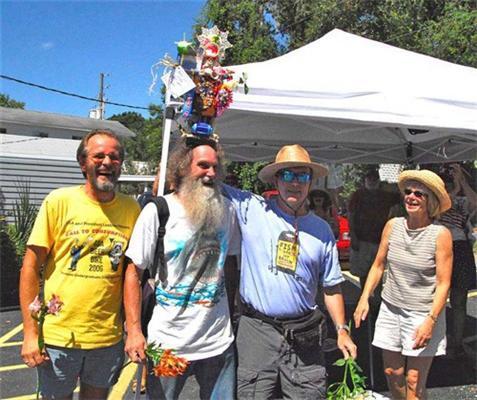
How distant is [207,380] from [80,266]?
816 millimetres

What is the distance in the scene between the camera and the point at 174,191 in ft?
7.84

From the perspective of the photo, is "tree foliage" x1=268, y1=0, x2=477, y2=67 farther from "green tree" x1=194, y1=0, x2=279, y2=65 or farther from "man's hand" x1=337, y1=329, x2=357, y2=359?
"man's hand" x1=337, y1=329, x2=357, y2=359

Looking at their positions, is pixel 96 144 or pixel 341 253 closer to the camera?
pixel 96 144

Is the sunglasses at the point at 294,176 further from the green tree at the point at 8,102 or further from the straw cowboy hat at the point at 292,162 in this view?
the green tree at the point at 8,102

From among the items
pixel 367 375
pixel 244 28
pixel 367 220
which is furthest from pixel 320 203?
pixel 244 28

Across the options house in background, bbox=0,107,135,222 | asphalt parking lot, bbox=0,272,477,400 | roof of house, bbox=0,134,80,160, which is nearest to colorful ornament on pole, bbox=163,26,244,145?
asphalt parking lot, bbox=0,272,477,400

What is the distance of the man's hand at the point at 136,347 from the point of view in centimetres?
213

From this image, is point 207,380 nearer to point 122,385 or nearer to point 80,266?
point 80,266

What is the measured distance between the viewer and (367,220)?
5750 millimetres

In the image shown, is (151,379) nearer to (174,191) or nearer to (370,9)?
(174,191)

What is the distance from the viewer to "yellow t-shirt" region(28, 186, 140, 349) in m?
2.22

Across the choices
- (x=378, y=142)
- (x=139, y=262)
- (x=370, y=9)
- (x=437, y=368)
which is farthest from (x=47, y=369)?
(x=370, y=9)

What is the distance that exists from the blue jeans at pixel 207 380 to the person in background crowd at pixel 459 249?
3083 millimetres

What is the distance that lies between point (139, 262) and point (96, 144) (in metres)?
0.61
